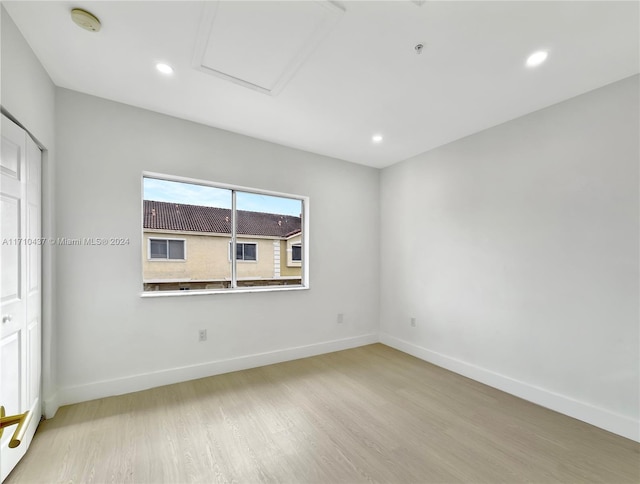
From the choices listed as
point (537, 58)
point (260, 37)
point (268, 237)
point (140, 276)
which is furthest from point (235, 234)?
point (537, 58)

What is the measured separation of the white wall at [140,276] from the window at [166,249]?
234 mm

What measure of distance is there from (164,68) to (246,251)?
199 centimetres

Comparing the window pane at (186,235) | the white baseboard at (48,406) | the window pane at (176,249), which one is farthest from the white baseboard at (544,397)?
the white baseboard at (48,406)

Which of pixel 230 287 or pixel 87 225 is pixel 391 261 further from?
pixel 87 225

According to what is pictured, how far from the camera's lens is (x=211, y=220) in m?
3.28

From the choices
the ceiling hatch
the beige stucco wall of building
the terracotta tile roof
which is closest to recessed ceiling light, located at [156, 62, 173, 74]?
the ceiling hatch

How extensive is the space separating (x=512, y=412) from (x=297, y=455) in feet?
6.23

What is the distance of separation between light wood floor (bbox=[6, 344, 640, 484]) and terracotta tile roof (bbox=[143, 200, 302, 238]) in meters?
1.64

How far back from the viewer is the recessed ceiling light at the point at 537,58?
6.33ft

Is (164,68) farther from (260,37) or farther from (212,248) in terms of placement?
(212,248)

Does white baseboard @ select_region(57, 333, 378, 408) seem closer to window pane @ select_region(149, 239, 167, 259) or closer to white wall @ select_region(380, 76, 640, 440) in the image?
window pane @ select_region(149, 239, 167, 259)

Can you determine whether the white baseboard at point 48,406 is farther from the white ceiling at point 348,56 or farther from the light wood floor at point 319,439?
the white ceiling at point 348,56

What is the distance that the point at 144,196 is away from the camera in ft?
9.46

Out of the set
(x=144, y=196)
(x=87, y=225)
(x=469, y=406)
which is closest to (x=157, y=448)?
(x=87, y=225)
